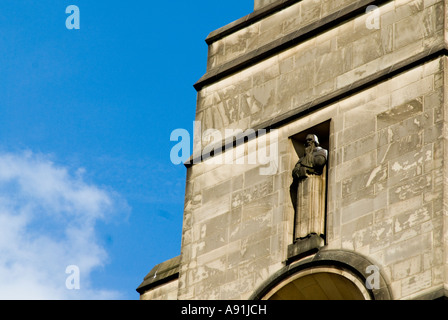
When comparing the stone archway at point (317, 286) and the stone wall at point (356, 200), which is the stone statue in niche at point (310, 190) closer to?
the stone wall at point (356, 200)

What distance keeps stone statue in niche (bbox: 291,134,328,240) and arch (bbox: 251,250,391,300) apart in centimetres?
66

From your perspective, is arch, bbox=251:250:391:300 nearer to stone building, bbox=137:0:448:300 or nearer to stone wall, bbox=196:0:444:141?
stone building, bbox=137:0:448:300

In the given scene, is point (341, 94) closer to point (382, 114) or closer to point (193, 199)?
point (382, 114)

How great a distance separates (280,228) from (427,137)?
309 centimetres

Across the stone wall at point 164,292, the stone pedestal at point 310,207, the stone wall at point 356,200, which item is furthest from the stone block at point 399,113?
the stone wall at point 164,292

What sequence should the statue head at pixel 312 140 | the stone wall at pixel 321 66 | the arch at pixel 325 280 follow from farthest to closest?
the statue head at pixel 312 140
the stone wall at pixel 321 66
the arch at pixel 325 280

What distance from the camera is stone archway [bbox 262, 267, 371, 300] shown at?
102 ft

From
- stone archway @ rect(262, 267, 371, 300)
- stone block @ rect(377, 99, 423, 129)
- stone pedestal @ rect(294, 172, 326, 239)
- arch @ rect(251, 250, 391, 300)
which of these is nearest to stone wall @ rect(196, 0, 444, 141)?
stone block @ rect(377, 99, 423, 129)

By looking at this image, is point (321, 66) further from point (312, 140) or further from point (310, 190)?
point (310, 190)

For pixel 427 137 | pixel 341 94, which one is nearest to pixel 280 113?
pixel 341 94

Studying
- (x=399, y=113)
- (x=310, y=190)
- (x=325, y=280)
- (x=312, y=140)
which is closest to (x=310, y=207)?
(x=310, y=190)

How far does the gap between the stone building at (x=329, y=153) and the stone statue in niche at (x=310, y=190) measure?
161 mm

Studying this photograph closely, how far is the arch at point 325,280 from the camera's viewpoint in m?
30.8

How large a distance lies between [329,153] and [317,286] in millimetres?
2386
